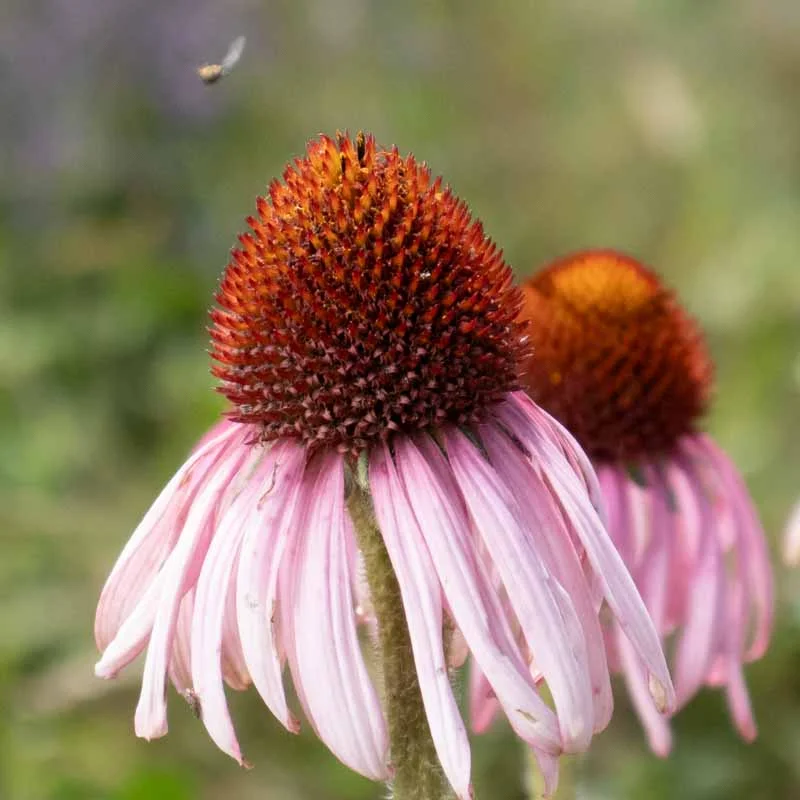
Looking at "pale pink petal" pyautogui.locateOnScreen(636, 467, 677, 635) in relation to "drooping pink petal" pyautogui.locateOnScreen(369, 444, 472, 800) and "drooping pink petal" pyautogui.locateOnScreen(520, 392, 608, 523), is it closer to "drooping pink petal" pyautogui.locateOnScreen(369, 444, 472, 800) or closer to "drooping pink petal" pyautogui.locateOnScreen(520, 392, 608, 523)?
"drooping pink petal" pyautogui.locateOnScreen(520, 392, 608, 523)

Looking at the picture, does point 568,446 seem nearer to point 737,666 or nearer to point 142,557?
point 142,557

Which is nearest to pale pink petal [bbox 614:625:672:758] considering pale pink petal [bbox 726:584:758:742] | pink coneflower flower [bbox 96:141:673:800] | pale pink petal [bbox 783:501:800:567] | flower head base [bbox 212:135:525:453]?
pale pink petal [bbox 726:584:758:742]

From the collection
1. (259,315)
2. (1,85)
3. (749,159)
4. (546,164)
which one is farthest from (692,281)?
(259,315)

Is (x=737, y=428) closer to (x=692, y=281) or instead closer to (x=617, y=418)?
A: (x=692, y=281)

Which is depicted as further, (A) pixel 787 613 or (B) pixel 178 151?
(B) pixel 178 151

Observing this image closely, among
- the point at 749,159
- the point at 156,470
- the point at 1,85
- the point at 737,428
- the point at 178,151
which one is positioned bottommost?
the point at 737,428

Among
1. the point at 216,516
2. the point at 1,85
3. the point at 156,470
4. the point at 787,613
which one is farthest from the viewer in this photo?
the point at 1,85

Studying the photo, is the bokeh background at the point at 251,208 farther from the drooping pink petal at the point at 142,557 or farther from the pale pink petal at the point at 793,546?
the drooping pink petal at the point at 142,557

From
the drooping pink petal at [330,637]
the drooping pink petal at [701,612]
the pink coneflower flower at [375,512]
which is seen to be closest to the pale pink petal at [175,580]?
the pink coneflower flower at [375,512]

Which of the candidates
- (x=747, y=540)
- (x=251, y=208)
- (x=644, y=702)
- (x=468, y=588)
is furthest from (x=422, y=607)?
(x=251, y=208)
